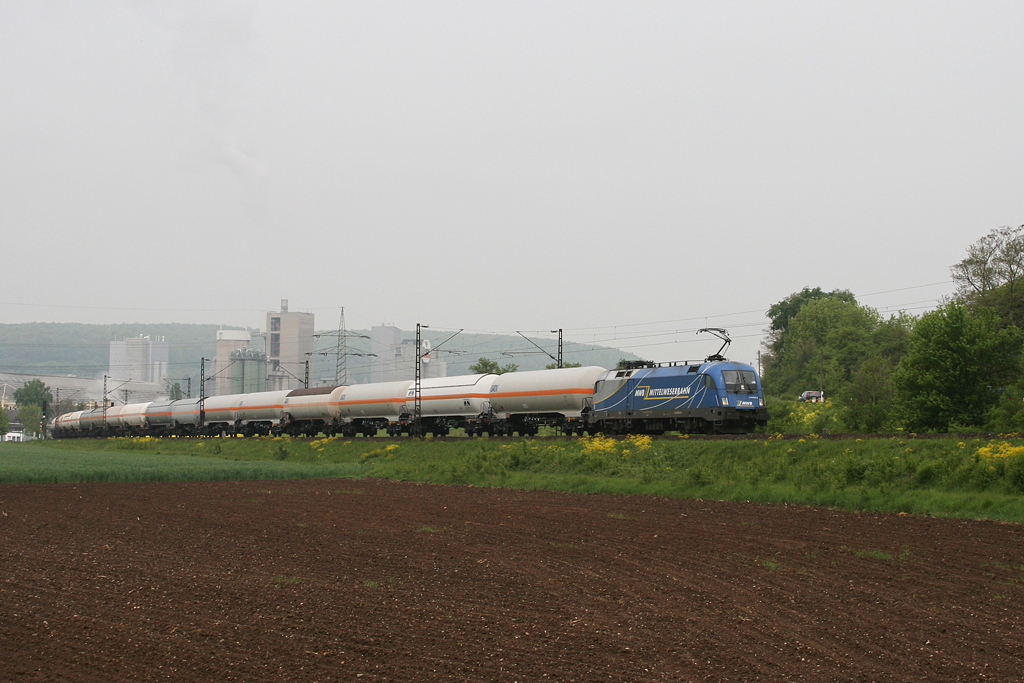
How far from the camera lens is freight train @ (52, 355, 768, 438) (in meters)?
38.9

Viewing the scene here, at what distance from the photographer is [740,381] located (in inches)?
1529

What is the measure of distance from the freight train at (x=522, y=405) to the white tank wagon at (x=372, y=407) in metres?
0.08

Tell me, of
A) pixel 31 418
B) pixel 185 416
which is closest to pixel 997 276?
pixel 185 416

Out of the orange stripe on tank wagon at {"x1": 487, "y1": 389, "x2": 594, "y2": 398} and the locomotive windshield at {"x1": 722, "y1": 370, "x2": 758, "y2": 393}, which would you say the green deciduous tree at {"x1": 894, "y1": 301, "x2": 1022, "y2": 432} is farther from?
the orange stripe on tank wagon at {"x1": 487, "y1": 389, "x2": 594, "y2": 398}

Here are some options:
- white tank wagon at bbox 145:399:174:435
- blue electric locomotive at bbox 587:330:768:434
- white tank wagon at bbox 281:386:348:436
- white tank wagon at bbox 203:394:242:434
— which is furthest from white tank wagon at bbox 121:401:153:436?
blue electric locomotive at bbox 587:330:768:434

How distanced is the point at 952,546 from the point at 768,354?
122 m

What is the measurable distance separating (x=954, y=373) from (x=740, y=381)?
1157cm

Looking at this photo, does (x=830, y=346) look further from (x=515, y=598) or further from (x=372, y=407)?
(x=515, y=598)

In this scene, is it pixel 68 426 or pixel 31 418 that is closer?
pixel 68 426

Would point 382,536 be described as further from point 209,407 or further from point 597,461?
point 209,407

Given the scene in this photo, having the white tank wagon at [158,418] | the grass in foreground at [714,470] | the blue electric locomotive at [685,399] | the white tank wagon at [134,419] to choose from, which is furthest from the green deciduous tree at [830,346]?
the white tank wagon at [134,419]

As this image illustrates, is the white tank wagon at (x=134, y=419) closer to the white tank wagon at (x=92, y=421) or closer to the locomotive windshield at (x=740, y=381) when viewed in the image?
the white tank wagon at (x=92, y=421)

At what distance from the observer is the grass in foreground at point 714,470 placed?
73.6 feet

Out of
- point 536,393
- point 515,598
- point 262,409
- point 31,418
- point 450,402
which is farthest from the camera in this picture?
point 31,418
